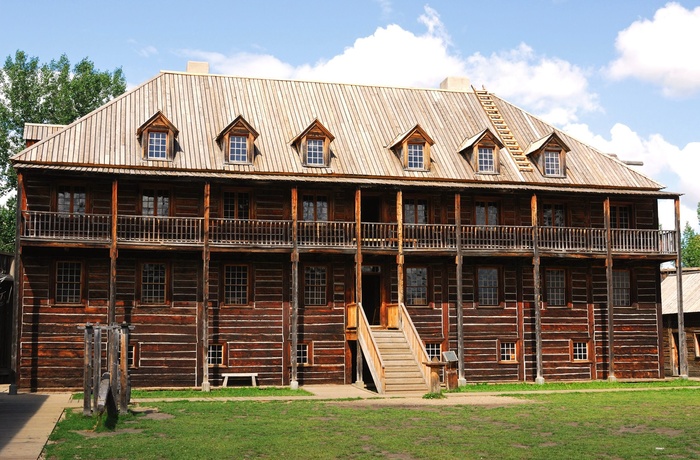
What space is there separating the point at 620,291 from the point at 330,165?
1383 cm

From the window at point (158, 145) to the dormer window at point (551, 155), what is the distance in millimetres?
15520

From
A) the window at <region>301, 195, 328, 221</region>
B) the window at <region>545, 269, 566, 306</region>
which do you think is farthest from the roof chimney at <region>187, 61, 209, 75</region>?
the window at <region>545, 269, 566, 306</region>

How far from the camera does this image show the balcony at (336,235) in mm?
32812

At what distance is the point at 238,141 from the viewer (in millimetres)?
35469

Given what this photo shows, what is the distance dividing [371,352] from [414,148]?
9676 millimetres

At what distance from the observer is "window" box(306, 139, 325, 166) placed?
35938 mm

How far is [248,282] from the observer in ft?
115

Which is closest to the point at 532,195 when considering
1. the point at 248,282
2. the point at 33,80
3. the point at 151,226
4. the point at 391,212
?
the point at 391,212

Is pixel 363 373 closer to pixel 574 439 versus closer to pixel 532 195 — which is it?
pixel 532 195

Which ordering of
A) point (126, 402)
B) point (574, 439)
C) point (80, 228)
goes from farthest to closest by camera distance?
point (80, 228) → point (126, 402) → point (574, 439)

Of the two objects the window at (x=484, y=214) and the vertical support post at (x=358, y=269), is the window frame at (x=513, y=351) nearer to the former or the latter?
the window at (x=484, y=214)

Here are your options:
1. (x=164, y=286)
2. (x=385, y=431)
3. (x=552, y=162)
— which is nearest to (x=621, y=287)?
(x=552, y=162)

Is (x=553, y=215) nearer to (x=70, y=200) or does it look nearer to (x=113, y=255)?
(x=113, y=255)

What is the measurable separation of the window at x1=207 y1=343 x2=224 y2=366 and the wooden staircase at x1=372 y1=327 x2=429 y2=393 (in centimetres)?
592
